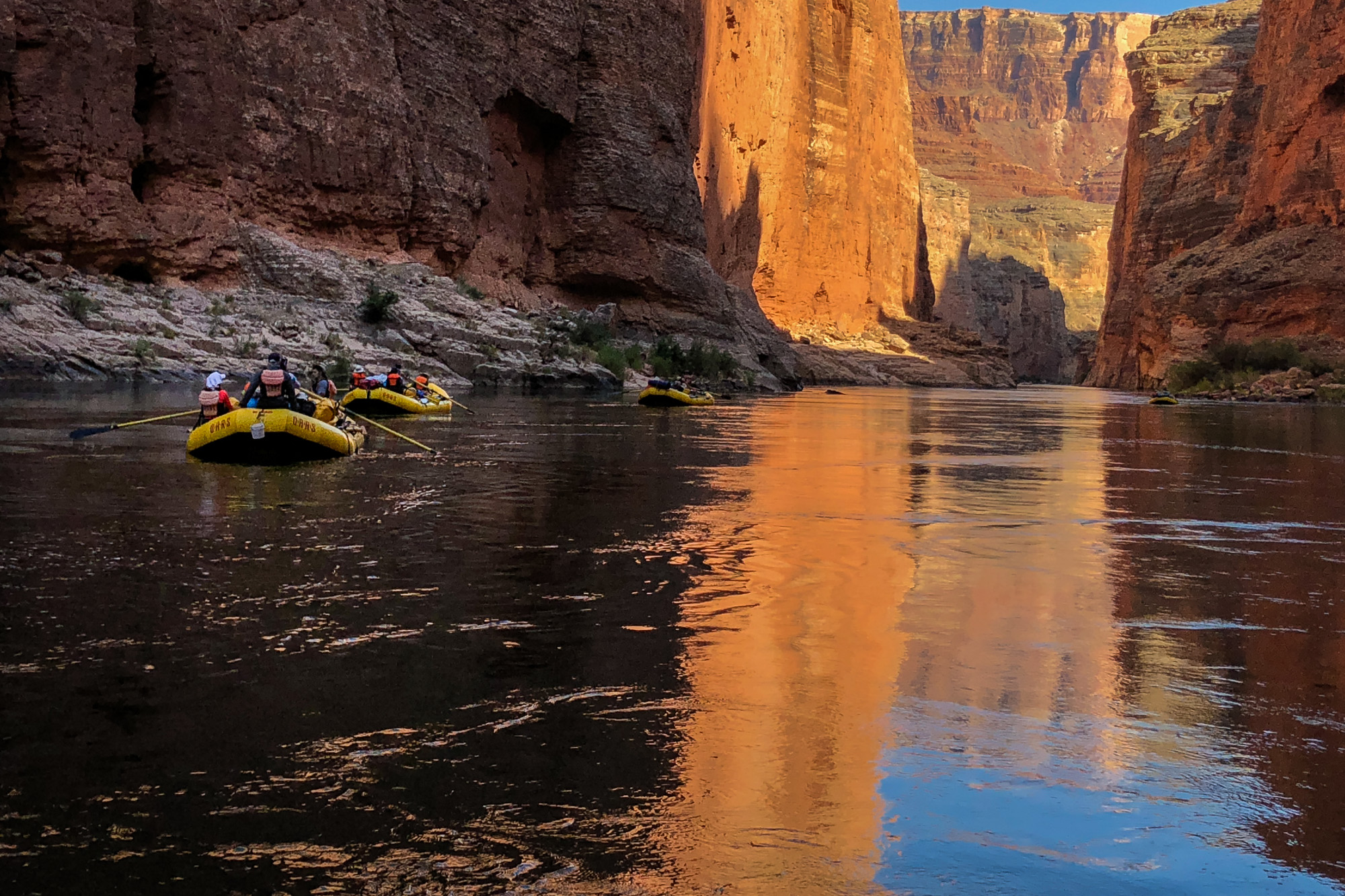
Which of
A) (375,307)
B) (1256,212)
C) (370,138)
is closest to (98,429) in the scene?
(375,307)

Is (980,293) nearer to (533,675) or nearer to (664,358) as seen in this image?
(664,358)

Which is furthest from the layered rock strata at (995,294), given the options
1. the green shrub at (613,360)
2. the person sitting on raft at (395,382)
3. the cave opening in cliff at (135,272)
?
the person sitting on raft at (395,382)

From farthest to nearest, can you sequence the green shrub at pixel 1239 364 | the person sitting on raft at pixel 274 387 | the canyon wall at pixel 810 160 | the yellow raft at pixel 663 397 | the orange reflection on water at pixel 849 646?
the canyon wall at pixel 810 160
the green shrub at pixel 1239 364
the yellow raft at pixel 663 397
the person sitting on raft at pixel 274 387
the orange reflection on water at pixel 849 646

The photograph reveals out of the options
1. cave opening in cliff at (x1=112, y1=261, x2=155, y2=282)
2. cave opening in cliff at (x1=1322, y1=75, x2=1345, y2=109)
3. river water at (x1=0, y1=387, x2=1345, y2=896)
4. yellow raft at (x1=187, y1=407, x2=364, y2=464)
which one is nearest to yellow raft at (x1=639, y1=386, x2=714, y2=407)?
cave opening in cliff at (x1=112, y1=261, x2=155, y2=282)

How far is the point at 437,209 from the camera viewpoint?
4512 cm

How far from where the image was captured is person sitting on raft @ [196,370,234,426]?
15664 mm

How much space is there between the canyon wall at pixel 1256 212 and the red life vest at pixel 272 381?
217ft

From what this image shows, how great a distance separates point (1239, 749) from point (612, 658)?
272 centimetres

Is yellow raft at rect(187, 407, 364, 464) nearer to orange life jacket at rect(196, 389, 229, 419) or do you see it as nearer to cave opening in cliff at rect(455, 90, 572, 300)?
orange life jacket at rect(196, 389, 229, 419)

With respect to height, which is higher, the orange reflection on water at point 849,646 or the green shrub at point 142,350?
the green shrub at point 142,350

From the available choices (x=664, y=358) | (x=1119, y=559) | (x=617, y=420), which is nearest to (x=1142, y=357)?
(x=664, y=358)

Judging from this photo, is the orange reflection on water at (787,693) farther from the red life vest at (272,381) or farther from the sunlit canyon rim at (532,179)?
the sunlit canyon rim at (532,179)

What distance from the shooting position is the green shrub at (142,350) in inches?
1252

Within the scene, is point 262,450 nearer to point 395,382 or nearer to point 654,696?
point 395,382
